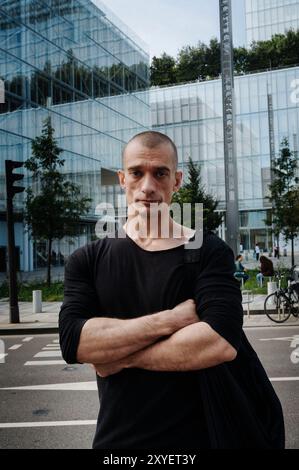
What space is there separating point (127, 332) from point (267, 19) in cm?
7322

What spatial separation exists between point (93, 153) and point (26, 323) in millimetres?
26700

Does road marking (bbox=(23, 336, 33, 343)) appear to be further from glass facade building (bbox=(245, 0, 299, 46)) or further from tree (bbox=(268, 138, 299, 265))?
glass facade building (bbox=(245, 0, 299, 46))

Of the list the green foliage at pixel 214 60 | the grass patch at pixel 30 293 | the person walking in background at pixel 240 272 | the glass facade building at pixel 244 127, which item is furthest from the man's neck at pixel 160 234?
the green foliage at pixel 214 60

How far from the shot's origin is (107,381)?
5.13ft

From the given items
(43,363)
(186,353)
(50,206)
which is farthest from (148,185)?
(50,206)

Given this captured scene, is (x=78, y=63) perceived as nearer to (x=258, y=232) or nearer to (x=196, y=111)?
(x=196, y=111)

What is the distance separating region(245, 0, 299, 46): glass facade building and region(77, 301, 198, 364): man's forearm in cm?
6971

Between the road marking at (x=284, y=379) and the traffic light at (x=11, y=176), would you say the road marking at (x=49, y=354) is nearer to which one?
the road marking at (x=284, y=379)

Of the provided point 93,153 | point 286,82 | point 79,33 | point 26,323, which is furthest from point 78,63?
point 26,323

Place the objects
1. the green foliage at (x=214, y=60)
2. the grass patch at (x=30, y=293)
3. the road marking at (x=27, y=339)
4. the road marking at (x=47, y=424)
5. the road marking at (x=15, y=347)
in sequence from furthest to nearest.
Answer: the green foliage at (x=214, y=60)
the grass patch at (x=30, y=293)
the road marking at (x=27, y=339)
the road marking at (x=15, y=347)
the road marking at (x=47, y=424)

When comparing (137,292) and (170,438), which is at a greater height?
(137,292)

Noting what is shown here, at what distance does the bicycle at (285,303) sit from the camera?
10.6m

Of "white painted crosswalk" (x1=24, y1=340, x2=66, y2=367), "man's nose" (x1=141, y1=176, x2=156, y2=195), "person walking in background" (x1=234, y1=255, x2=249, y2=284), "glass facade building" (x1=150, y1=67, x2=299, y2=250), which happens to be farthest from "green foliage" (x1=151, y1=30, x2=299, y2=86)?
"man's nose" (x1=141, y1=176, x2=156, y2=195)

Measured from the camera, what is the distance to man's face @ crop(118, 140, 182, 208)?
1642 mm
